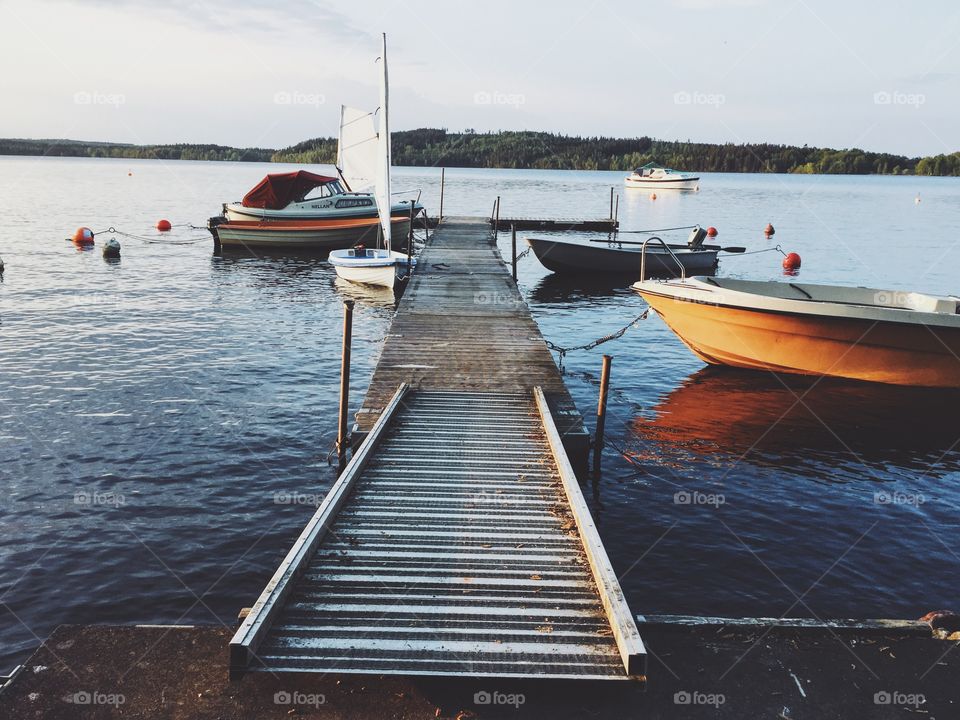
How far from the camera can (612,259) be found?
1213 inches

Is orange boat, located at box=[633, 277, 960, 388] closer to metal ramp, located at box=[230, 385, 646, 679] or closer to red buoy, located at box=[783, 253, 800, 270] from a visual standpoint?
Answer: metal ramp, located at box=[230, 385, 646, 679]

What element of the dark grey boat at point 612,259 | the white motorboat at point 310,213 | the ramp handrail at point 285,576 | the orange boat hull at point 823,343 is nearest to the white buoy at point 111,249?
the white motorboat at point 310,213

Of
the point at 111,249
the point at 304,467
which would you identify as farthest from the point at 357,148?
the point at 304,467

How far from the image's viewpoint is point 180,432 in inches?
524

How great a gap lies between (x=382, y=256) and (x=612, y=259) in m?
10.6

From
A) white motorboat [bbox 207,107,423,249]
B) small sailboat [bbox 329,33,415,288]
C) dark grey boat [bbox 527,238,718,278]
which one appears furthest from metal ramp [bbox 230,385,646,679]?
white motorboat [bbox 207,107,423,249]

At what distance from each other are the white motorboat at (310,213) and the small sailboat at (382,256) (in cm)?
770

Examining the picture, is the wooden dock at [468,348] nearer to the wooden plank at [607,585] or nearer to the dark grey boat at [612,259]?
the wooden plank at [607,585]

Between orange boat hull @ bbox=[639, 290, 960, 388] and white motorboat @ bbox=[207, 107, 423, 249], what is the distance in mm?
20256

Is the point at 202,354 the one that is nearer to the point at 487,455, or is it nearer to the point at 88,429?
the point at 88,429

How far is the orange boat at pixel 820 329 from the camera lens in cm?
1545

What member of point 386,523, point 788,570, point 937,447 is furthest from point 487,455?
point 937,447

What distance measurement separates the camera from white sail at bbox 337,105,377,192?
31.8 meters

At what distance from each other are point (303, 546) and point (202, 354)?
1362 centimetres
